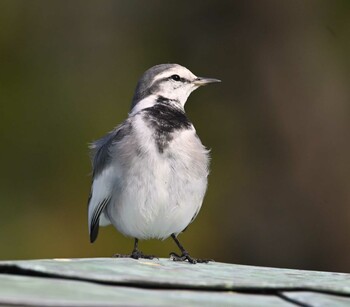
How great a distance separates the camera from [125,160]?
622 centimetres

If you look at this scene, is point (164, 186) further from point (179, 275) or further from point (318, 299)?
point (318, 299)

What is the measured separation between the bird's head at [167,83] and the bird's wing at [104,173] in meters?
0.45

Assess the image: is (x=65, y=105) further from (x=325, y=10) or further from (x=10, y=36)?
(x=325, y=10)

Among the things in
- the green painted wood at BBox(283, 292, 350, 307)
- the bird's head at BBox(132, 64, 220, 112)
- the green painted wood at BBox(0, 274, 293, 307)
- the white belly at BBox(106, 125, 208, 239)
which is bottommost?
the green painted wood at BBox(0, 274, 293, 307)

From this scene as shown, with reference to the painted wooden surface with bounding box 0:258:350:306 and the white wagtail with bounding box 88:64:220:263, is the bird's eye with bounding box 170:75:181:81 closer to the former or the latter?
the white wagtail with bounding box 88:64:220:263

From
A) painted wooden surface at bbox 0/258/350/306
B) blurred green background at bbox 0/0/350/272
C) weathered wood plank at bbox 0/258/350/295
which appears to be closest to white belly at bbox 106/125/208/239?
weathered wood plank at bbox 0/258/350/295

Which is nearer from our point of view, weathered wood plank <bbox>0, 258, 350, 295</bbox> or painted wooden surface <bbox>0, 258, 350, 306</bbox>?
painted wooden surface <bbox>0, 258, 350, 306</bbox>

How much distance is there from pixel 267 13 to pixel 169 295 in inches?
430

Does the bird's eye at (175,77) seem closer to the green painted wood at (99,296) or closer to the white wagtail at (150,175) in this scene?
the white wagtail at (150,175)

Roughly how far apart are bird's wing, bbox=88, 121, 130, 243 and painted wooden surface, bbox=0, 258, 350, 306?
2.08 metres

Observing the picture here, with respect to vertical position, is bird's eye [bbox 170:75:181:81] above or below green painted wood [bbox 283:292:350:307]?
above

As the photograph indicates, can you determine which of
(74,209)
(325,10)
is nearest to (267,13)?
(325,10)

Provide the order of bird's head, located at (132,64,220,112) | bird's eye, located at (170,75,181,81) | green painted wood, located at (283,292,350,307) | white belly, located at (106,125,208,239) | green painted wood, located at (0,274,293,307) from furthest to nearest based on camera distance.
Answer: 1. bird's eye, located at (170,75,181,81)
2. bird's head, located at (132,64,220,112)
3. white belly, located at (106,125,208,239)
4. green painted wood, located at (283,292,350,307)
5. green painted wood, located at (0,274,293,307)

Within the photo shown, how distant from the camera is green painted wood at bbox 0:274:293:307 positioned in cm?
326
